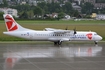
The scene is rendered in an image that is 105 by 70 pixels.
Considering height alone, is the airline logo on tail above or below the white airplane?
above

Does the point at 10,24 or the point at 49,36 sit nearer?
the point at 10,24

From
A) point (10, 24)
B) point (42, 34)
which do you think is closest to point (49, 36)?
point (42, 34)

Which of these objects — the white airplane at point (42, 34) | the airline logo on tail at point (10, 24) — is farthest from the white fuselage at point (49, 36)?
the airline logo on tail at point (10, 24)

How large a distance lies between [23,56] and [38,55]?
1636 mm

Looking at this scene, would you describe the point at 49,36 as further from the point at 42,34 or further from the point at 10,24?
the point at 10,24

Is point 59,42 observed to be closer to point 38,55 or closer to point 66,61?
point 38,55

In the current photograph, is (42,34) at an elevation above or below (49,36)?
above

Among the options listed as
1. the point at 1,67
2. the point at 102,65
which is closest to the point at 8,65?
the point at 1,67

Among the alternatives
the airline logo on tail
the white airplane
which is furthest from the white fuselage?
the airline logo on tail

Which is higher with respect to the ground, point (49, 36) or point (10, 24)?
point (10, 24)

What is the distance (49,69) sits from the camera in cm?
2467

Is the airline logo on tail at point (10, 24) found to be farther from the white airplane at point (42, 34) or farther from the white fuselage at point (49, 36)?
the white fuselage at point (49, 36)

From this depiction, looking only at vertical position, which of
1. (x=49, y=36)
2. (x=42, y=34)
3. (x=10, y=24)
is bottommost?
(x=49, y=36)

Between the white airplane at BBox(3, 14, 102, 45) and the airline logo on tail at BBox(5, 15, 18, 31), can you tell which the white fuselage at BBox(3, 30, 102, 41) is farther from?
the airline logo on tail at BBox(5, 15, 18, 31)
